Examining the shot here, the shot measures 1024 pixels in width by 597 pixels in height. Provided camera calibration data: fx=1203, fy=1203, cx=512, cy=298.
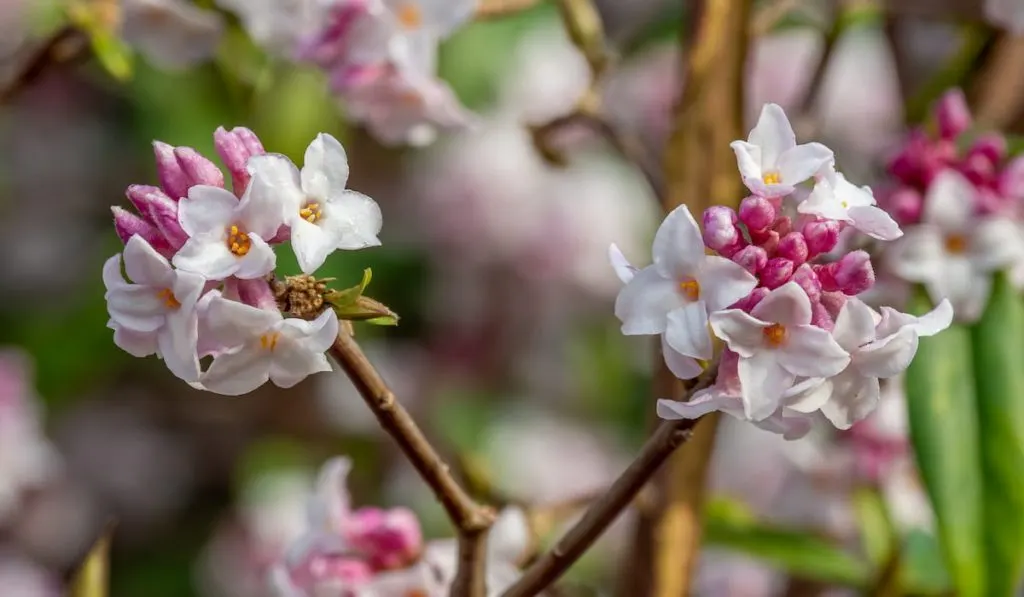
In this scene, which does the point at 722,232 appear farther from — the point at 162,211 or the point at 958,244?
the point at 958,244

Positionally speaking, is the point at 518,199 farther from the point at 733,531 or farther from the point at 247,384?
the point at 247,384

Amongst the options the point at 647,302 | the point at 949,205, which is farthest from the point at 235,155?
the point at 949,205

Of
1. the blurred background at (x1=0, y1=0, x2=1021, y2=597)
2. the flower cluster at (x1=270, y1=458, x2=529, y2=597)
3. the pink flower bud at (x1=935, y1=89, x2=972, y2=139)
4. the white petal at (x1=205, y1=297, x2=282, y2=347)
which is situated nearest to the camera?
the white petal at (x1=205, y1=297, x2=282, y2=347)

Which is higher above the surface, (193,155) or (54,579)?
(193,155)

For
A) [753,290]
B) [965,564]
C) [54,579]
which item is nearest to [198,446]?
[54,579]

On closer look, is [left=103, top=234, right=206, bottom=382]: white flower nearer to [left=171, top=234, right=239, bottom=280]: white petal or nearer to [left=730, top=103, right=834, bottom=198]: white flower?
[left=171, top=234, right=239, bottom=280]: white petal

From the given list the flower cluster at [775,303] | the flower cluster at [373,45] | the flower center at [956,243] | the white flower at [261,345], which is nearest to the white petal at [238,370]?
the white flower at [261,345]

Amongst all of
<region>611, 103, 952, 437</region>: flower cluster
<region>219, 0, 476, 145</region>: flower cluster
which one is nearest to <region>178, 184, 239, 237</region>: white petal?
<region>611, 103, 952, 437</region>: flower cluster

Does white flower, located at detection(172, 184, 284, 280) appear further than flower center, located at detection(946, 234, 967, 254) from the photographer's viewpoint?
No
